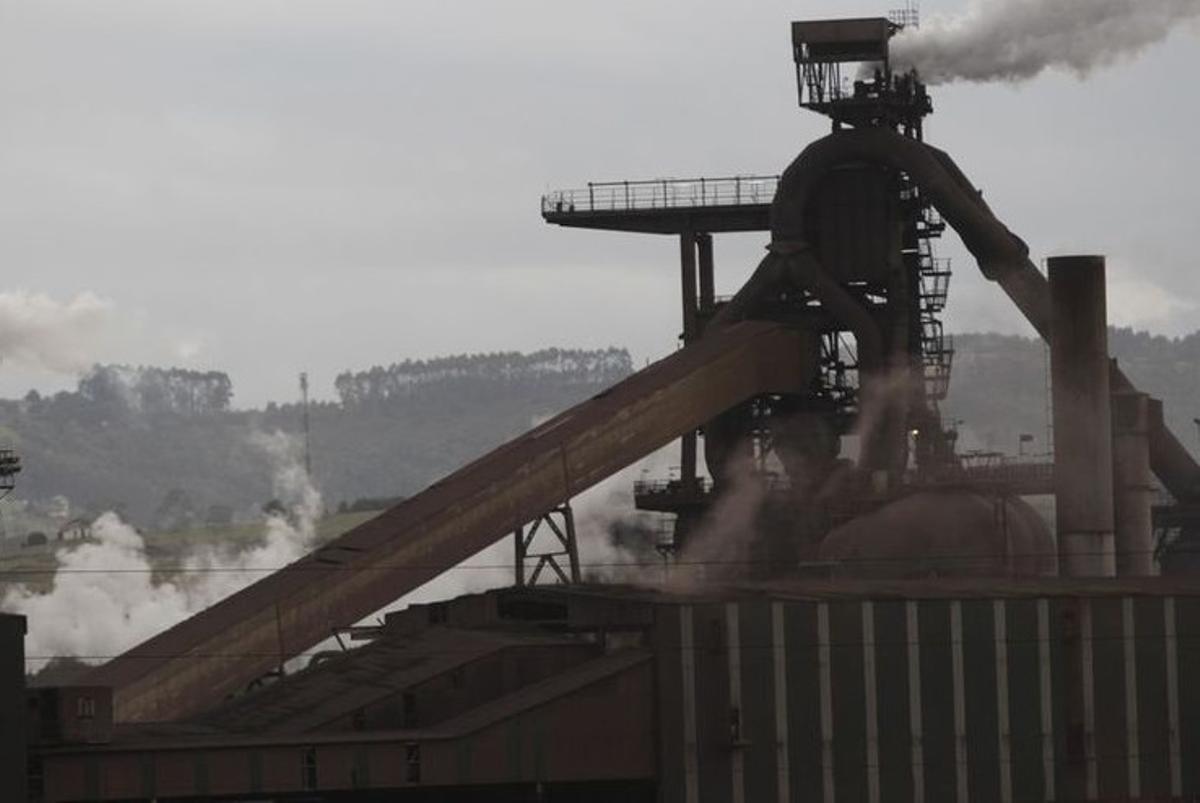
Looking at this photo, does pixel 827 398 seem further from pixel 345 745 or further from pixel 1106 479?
pixel 345 745

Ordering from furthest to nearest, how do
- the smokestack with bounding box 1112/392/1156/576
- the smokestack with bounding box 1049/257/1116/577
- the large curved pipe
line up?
the large curved pipe, the smokestack with bounding box 1112/392/1156/576, the smokestack with bounding box 1049/257/1116/577

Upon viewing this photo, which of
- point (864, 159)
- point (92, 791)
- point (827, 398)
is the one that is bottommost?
point (92, 791)

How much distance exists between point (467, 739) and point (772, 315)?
35.7 m

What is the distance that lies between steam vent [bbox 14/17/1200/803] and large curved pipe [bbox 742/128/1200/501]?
0.34 feet

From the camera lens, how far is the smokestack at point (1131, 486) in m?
78.3

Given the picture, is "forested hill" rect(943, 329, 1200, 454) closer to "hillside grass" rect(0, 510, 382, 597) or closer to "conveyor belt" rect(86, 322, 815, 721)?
"conveyor belt" rect(86, 322, 815, 721)

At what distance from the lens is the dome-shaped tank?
76.0 metres

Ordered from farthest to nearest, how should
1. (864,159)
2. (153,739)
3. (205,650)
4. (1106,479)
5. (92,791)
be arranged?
1. (864,159)
2. (1106,479)
3. (205,650)
4. (153,739)
5. (92,791)

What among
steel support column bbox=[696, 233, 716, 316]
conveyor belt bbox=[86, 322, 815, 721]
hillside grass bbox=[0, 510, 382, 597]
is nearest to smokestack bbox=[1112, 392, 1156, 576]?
conveyor belt bbox=[86, 322, 815, 721]

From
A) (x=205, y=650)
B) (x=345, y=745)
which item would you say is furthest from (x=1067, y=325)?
(x=345, y=745)

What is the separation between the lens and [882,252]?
275 feet

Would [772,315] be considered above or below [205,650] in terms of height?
above

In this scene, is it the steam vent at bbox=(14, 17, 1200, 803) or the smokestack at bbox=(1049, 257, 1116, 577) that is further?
the smokestack at bbox=(1049, 257, 1116, 577)

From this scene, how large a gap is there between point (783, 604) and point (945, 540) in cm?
2416
